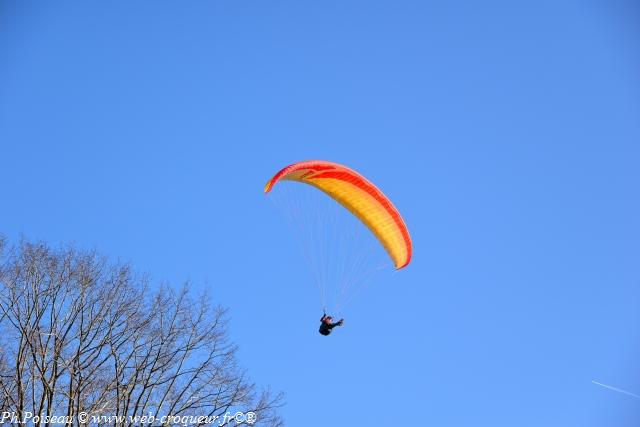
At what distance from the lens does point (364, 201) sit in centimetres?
2055

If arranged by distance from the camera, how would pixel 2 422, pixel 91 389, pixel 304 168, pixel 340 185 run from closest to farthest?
pixel 2 422 < pixel 91 389 < pixel 304 168 < pixel 340 185

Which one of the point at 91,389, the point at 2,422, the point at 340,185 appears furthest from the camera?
the point at 340,185

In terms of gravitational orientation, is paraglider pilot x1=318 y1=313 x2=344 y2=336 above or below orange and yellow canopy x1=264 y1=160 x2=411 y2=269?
below

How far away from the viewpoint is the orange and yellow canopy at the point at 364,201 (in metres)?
19.6

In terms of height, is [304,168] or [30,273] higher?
[304,168]

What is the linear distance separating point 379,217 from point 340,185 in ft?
4.64

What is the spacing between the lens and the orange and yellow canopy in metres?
19.6

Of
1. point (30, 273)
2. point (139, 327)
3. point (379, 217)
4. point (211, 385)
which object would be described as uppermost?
point (379, 217)

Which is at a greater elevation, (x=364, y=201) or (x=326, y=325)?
(x=364, y=201)

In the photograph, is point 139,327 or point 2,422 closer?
point 2,422

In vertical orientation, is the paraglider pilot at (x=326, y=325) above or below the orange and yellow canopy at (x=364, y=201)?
below

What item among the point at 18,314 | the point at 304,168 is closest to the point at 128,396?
the point at 18,314

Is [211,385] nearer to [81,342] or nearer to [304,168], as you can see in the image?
[81,342]

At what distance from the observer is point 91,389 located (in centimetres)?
1747
